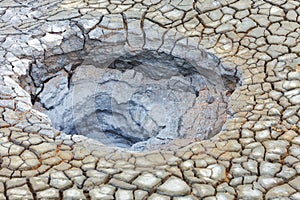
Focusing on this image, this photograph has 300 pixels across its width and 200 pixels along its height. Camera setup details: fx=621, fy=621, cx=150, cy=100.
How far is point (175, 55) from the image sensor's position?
3.96 m

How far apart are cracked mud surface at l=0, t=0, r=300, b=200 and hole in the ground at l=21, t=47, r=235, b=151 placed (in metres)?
0.08

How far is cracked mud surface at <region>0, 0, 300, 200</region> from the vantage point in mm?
2898

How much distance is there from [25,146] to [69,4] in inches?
57.2

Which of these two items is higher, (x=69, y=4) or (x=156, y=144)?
(x=69, y=4)

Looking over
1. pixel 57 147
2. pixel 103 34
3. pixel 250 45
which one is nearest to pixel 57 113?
pixel 103 34

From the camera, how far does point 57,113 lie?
4137mm

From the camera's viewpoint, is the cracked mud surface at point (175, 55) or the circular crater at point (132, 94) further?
the circular crater at point (132, 94)

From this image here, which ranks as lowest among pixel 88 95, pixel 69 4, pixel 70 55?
pixel 88 95

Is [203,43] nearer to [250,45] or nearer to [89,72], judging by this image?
[250,45]

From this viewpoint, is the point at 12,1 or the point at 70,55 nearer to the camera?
the point at 70,55

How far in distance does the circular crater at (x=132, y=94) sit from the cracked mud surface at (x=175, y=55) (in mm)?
37

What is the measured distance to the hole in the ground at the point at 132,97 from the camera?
12.8ft

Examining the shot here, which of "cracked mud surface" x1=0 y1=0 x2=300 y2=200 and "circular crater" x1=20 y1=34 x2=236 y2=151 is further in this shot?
"circular crater" x1=20 y1=34 x2=236 y2=151

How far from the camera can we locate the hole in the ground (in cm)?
390
